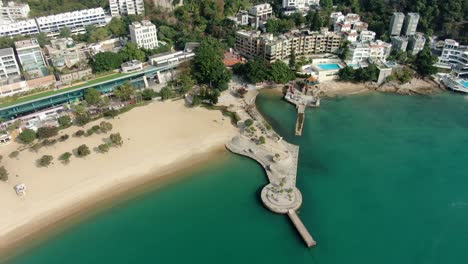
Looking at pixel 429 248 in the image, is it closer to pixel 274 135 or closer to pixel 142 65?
pixel 274 135

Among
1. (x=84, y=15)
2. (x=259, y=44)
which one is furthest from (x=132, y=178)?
(x=84, y=15)

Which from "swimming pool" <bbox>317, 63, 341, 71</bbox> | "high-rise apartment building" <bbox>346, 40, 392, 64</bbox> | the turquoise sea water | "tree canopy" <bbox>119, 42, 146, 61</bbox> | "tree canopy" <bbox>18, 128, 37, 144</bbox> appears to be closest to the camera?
the turquoise sea water

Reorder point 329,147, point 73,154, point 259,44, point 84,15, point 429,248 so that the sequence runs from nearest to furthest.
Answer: point 429,248, point 73,154, point 329,147, point 259,44, point 84,15

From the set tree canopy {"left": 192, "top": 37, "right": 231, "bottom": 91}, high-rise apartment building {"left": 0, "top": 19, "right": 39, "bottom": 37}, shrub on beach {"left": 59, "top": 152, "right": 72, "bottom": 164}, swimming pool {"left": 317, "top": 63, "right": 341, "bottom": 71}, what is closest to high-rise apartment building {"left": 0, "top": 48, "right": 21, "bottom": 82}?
high-rise apartment building {"left": 0, "top": 19, "right": 39, "bottom": 37}

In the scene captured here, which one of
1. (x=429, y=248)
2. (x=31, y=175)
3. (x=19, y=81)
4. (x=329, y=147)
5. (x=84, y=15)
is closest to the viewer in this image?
(x=429, y=248)

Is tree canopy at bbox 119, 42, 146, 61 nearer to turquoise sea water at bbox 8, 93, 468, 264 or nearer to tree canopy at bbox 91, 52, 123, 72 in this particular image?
tree canopy at bbox 91, 52, 123, 72

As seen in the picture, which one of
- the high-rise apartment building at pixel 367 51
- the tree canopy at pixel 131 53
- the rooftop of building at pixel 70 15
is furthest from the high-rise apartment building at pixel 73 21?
the high-rise apartment building at pixel 367 51

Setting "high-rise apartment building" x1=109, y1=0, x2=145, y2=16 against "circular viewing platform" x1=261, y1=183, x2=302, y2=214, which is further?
"high-rise apartment building" x1=109, y1=0, x2=145, y2=16

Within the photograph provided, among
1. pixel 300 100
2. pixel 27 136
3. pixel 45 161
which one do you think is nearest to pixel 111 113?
pixel 27 136
